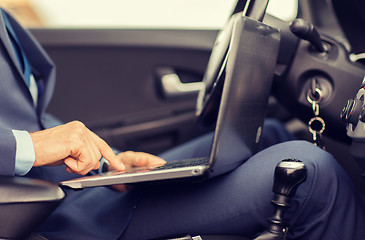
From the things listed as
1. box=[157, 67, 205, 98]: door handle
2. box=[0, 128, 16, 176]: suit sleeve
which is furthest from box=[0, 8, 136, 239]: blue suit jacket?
box=[157, 67, 205, 98]: door handle

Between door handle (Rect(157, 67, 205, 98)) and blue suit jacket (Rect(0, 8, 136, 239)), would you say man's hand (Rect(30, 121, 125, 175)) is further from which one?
door handle (Rect(157, 67, 205, 98))

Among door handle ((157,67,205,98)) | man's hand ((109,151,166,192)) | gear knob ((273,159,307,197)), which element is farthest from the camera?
door handle ((157,67,205,98))

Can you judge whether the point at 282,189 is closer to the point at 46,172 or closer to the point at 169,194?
the point at 169,194

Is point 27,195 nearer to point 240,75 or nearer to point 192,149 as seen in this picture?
point 240,75

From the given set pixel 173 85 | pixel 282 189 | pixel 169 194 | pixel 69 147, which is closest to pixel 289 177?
pixel 282 189

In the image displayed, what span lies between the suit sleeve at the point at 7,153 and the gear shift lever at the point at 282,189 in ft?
1.40

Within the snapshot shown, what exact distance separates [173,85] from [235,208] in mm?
1010

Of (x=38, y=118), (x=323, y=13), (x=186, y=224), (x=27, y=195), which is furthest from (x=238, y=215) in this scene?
(x=323, y=13)

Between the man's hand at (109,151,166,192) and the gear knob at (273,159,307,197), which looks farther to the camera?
the man's hand at (109,151,166,192)

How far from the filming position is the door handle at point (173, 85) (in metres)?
1.56

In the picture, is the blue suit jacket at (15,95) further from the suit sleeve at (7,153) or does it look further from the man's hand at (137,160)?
the man's hand at (137,160)

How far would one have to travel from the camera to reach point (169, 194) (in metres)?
0.72

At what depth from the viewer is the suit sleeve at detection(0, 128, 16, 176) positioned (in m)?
0.61

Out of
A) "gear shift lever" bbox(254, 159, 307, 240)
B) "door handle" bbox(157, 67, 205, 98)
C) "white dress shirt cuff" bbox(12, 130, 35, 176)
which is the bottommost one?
"door handle" bbox(157, 67, 205, 98)
